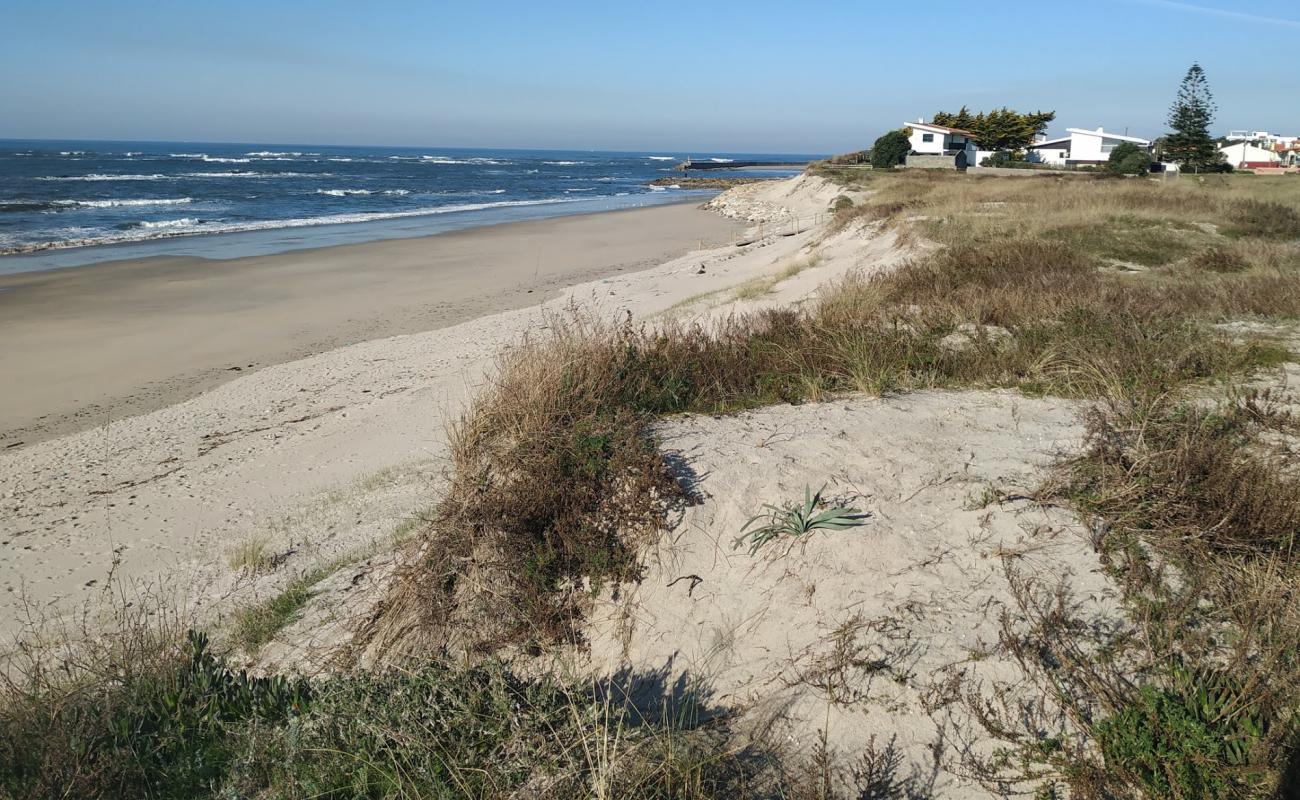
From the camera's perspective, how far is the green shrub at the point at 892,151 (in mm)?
54625

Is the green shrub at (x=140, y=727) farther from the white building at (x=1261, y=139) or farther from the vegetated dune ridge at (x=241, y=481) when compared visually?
the white building at (x=1261, y=139)

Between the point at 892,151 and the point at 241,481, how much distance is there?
180 feet

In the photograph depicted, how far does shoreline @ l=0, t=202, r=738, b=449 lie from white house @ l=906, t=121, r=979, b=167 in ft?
118

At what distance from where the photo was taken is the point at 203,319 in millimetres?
15281

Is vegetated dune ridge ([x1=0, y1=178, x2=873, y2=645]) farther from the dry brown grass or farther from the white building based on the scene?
the white building

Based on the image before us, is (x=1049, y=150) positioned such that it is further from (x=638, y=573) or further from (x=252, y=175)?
(x=638, y=573)

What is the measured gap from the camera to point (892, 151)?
54.9 m

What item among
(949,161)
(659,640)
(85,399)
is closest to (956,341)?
(659,640)

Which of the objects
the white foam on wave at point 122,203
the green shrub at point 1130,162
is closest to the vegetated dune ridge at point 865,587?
the white foam on wave at point 122,203

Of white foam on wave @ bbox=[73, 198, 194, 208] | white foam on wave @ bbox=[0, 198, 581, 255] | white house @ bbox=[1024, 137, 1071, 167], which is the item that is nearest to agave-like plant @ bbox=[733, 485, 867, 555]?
white foam on wave @ bbox=[0, 198, 581, 255]

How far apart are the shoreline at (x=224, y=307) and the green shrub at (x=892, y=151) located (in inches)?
1297

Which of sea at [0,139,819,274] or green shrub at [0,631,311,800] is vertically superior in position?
sea at [0,139,819,274]

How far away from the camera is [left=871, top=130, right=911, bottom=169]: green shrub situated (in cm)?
5462

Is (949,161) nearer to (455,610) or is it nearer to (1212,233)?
(1212,233)
